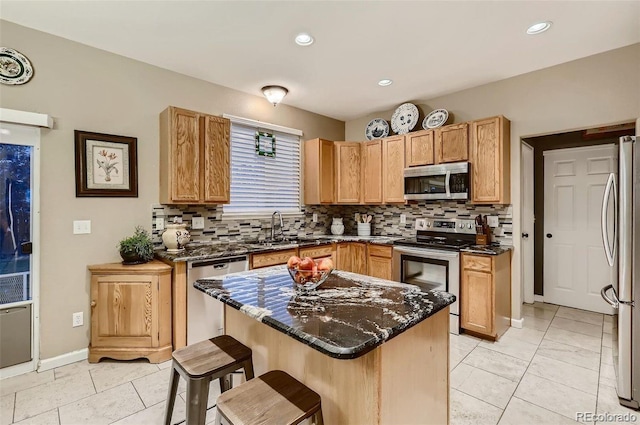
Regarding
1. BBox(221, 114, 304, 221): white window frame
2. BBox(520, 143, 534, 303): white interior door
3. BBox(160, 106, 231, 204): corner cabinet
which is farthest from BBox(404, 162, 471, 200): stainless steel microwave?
BBox(160, 106, 231, 204): corner cabinet

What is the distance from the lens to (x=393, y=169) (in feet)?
14.0

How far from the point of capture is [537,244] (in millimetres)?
4391

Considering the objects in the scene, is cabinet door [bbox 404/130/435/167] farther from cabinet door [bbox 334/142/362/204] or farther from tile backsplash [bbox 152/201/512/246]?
cabinet door [bbox 334/142/362/204]

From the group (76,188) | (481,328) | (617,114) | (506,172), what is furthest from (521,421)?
(76,188)

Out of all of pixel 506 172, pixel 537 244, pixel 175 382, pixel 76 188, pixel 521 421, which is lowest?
pixel 521 421

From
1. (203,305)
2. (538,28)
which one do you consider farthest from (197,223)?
(538,28)

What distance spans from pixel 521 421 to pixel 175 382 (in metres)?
2.11

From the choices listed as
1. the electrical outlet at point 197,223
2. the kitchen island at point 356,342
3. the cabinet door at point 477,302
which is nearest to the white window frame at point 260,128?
the electrical outlet at point 197,223

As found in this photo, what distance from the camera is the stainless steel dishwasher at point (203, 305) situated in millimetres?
2762

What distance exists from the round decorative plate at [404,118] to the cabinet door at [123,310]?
351 centimetres

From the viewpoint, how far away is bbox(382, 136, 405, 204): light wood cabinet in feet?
13.7

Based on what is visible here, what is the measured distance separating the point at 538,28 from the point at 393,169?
2.11 metres

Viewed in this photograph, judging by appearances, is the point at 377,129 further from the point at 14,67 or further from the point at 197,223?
the point at 14,67

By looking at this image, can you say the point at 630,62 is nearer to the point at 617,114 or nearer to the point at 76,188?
the point at 617,114
